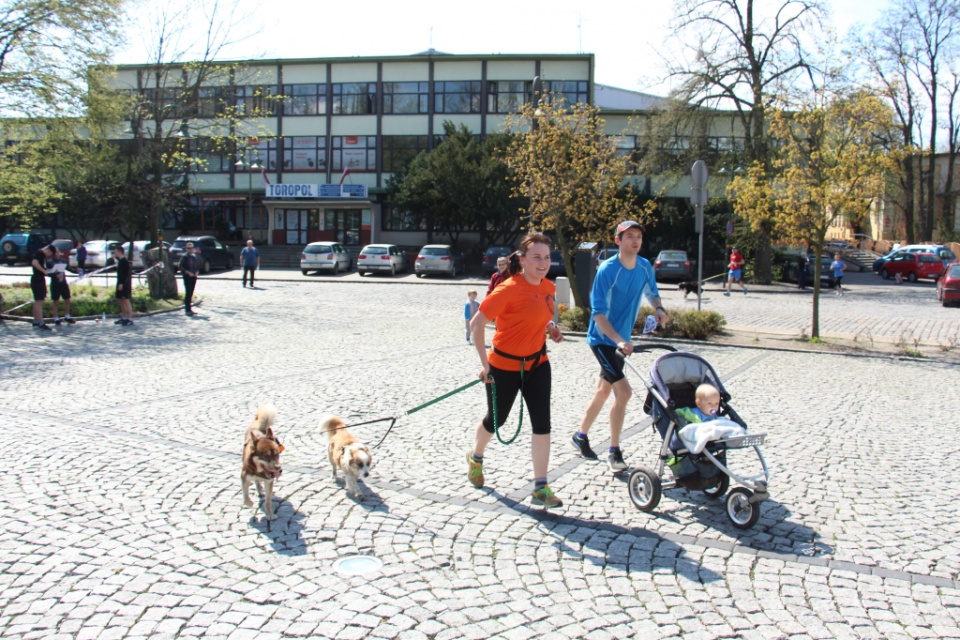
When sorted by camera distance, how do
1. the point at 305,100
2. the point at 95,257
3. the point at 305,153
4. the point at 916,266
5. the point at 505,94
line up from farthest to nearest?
the point at 305,153, the point at 305,100, the point at 505,94, the point at 95,257, the point at 916,266

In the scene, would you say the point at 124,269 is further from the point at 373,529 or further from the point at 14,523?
the point at 373,529

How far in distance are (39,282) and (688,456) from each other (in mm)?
14337

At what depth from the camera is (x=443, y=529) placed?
4605 mm

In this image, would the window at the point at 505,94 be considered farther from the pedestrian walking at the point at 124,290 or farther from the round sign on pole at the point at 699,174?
the pedestrian walking at the point at 124,290

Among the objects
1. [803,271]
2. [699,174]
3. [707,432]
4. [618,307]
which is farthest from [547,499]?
[803,271]

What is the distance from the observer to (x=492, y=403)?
201 inches

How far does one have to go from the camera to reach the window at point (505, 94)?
4625 centimetres

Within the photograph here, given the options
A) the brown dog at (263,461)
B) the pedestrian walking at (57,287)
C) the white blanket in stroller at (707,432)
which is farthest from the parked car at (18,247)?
the white blanket in stroller at (707,432)

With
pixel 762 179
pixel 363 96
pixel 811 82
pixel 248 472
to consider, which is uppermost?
pixel 363 96

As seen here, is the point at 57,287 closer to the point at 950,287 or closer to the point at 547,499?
the point at 547,499

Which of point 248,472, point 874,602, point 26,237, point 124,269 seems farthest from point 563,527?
point 26,237

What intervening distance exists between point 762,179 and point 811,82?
55.5ft

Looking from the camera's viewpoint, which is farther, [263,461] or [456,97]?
[456,97]

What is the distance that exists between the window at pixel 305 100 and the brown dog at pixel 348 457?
4633 cm
